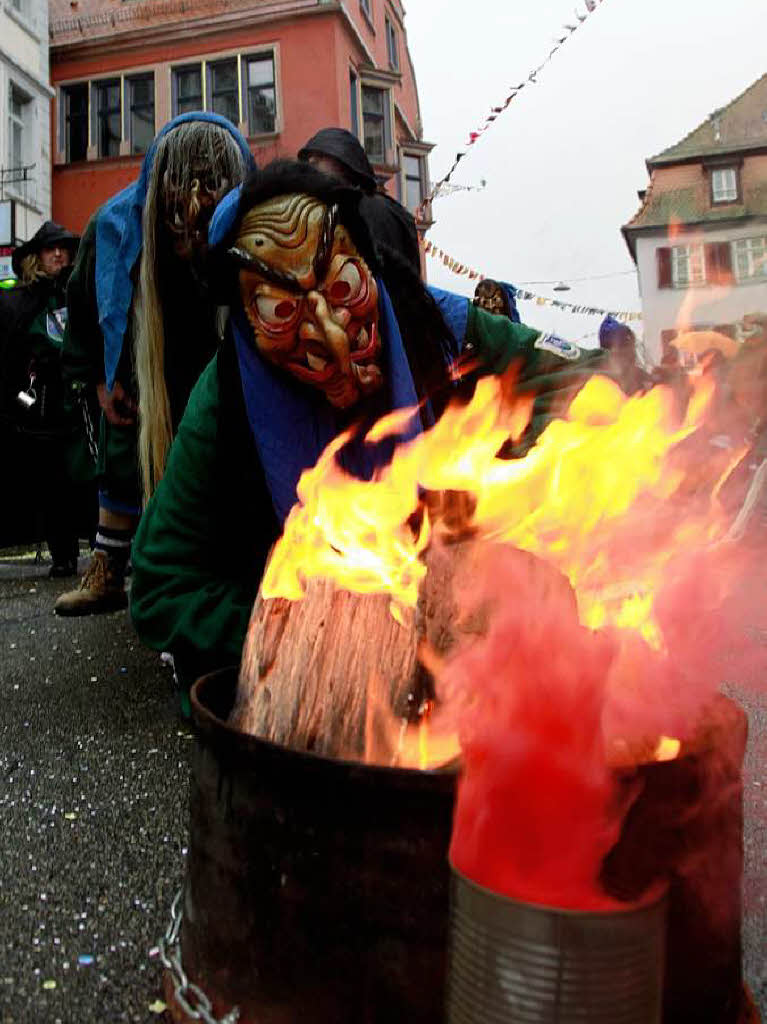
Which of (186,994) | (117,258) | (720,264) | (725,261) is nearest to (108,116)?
(720,264)

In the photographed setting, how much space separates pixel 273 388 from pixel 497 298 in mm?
3133

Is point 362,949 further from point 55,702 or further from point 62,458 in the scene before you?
point 62,458

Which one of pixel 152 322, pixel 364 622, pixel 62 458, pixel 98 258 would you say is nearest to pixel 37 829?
pixel 364 622

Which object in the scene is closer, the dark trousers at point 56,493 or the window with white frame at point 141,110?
the dark trousers at point 56,493

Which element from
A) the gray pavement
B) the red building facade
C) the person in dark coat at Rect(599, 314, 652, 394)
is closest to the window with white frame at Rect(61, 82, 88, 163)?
the red building facade

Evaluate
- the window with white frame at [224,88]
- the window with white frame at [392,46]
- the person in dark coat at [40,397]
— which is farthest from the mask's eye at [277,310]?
the window with white frame at [392,46]

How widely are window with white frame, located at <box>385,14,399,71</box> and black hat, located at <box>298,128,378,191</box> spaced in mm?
21793

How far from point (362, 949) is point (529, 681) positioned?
40 cm

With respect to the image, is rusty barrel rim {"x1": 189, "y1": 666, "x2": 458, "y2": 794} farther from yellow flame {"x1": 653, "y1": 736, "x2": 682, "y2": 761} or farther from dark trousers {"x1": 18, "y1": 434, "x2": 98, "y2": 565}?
dark trousers {"x1": 18, "y1": 434, "x2": 98, "y2": 565}

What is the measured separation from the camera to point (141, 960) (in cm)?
150

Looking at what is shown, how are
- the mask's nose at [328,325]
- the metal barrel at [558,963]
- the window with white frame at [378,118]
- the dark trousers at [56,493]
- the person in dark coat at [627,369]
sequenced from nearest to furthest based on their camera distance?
the metal barrel at [558,963] → the mask's nose at [328,325] → the person in dark coat at [627,369] → the dark trousers at [56,493] → the window with white frame at [378,118]

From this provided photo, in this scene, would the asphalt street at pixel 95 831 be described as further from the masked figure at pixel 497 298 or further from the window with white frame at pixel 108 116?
the window with white frame at pixel 108 116

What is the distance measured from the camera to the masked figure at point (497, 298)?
186 inches

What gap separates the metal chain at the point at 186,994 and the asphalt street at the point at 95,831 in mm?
83
